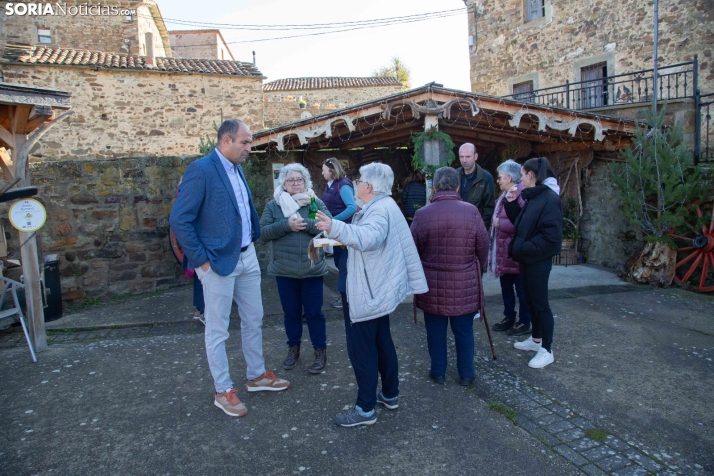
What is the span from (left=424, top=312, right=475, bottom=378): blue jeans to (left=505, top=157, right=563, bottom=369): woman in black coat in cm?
68

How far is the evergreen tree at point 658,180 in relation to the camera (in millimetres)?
6480

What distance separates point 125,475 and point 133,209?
5150 millimetres

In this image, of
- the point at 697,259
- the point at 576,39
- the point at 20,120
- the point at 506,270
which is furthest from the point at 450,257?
the point at 576,39

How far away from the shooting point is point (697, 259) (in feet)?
21.2

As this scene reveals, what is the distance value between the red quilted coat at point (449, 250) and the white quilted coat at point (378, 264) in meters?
0.46

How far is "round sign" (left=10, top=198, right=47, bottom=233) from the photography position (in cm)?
430

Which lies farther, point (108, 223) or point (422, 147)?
point (108, 223)

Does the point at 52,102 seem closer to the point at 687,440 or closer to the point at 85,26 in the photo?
the point at 687,440

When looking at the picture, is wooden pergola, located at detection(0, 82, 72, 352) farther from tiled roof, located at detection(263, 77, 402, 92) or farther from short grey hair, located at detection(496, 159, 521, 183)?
tiled roof, located at detection(263, 77, 402, 92)

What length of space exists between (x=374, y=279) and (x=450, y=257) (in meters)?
0.76

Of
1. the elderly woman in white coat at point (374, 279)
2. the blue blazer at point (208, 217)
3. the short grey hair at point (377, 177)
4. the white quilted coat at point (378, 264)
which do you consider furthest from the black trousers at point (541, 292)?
the blue blazer at point (208, 217)

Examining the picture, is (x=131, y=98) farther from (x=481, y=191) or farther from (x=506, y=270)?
(x=506, y=270)

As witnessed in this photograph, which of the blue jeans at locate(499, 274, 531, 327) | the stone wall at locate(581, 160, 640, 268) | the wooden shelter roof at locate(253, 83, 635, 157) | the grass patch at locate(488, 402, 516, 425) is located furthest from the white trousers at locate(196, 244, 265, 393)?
the stone wall at locate(581, 160, 640, 268)

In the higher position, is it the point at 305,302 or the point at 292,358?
the point at 305,302
